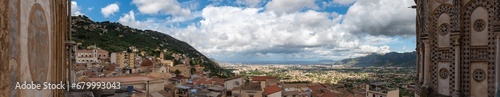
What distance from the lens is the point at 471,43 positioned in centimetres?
923

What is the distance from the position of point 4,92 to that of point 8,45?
19.0 inches

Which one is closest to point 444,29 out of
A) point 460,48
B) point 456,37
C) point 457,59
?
point 456,37

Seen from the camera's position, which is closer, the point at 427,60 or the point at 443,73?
the point at 443,73

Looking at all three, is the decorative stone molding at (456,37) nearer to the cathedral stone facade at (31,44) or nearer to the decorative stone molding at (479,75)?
the decorative stone molding at (479,75)

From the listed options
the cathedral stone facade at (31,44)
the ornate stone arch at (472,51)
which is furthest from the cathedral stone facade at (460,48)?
the cathedral stone facade at (31,44)

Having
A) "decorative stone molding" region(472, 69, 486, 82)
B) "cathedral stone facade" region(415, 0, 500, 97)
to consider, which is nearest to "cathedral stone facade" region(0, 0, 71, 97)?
"cathedral stone facade" region(415, 0, 500, 97)

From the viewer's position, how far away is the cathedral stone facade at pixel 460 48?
879 centimetres

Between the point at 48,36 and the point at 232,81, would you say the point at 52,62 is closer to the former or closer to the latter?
the point at 48,36

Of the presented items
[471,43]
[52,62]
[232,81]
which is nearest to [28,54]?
[52,62]

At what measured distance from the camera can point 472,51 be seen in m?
9.26

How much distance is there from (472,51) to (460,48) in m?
0.27

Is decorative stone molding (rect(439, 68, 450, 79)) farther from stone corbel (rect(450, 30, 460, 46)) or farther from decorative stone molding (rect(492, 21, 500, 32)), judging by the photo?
decorative stone molding (rect(492, 21, 500, 32))

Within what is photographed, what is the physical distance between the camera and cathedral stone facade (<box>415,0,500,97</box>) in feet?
28.8

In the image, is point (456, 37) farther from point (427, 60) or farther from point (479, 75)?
point (427, 60)
